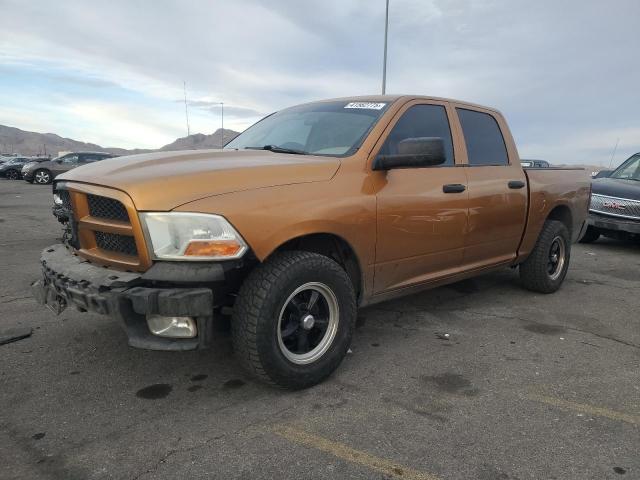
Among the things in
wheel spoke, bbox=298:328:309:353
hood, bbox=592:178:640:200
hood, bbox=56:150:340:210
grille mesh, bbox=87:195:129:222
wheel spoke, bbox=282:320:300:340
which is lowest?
wheel spoke, bbox=298:328:309:353

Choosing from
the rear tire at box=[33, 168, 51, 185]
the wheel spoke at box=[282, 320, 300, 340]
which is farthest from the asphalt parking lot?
the rear tire at box=[33, 168, 51, 185]

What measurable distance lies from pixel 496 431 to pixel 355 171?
1.73m

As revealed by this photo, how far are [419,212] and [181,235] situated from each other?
1786 millimetres

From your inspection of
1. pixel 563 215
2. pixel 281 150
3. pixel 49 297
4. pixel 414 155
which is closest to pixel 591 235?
pixel 563 215

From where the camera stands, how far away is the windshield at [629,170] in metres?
9.50

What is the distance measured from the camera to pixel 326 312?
129 inches

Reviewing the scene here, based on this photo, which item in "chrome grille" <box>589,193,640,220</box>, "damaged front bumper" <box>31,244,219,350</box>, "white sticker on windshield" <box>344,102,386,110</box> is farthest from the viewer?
"chrome grille" <box>589,193,640,220</box>

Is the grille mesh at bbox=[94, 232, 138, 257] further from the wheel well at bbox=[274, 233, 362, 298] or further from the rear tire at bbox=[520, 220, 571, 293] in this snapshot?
the rear tire at bbox=[520, 220, 571, 293]

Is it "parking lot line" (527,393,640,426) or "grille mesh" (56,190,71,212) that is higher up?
"grille mesh" (56,190,71,212)

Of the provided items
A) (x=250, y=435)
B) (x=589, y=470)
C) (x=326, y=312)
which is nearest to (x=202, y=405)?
(x=250, y=435)

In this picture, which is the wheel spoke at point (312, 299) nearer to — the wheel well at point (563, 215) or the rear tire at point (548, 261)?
the rear tire at point (548, 261)

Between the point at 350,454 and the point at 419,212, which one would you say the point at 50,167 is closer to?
the point at 419,212

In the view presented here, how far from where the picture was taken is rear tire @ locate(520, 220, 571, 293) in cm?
534

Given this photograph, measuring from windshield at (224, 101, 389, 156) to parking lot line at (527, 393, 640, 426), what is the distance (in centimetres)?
195
